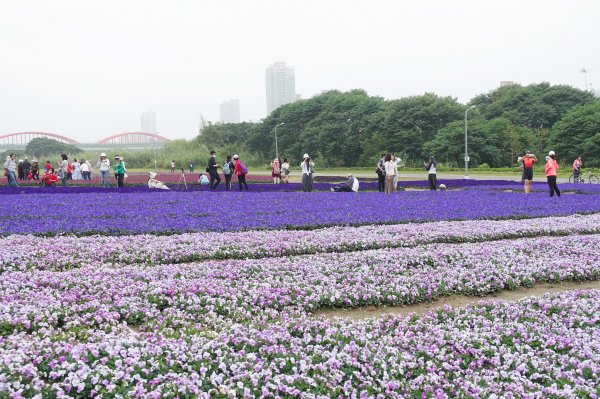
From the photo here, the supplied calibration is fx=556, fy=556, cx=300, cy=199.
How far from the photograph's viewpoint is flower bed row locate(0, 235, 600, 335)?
6.78m

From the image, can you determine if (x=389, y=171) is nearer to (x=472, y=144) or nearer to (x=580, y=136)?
(x=580, y=136)

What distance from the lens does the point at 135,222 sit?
48.0 ft

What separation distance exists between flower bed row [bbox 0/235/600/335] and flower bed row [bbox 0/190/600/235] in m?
4.62

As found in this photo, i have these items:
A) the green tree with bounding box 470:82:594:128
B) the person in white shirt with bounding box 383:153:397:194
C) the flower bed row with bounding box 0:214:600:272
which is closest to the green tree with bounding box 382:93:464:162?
the green tree with bounding box 470:82:594:128

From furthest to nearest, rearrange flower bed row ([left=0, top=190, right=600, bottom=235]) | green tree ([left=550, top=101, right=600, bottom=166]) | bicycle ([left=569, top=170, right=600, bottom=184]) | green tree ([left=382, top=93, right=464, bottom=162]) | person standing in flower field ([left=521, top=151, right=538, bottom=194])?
green tree ([left=382, top=93, right=464, bottom=162]), green tree ([left=550, top=101, right=600, bottom=166]), bicycle ([left=569, top=170, right=600, bottom=184]), person standing in flower field ([left=521, top=151, right=538, bottom=194]), flower bed row ([left=0, top=190, right=600, bottom=235])

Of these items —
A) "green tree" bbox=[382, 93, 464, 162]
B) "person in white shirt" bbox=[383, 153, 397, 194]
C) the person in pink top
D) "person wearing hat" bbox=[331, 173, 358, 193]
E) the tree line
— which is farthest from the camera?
"green tree" bbox=[382, 93, 464, 162]

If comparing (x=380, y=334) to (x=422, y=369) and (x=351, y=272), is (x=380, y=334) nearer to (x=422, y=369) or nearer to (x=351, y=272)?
(x=422, y=369)

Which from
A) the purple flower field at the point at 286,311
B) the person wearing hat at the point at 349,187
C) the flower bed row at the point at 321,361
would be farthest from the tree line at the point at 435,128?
the flower bed row at the point at 321,361

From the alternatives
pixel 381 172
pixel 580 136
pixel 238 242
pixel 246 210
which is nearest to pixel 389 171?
pixel 381 172

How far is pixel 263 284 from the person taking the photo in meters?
8.05

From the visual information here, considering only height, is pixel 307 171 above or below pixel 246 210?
above

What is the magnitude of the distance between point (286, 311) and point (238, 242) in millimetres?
4961

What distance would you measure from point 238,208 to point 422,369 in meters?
13.7

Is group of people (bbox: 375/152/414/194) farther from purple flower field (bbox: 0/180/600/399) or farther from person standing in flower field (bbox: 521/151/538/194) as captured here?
purple flower field (bbox: 0/180/600/399)
